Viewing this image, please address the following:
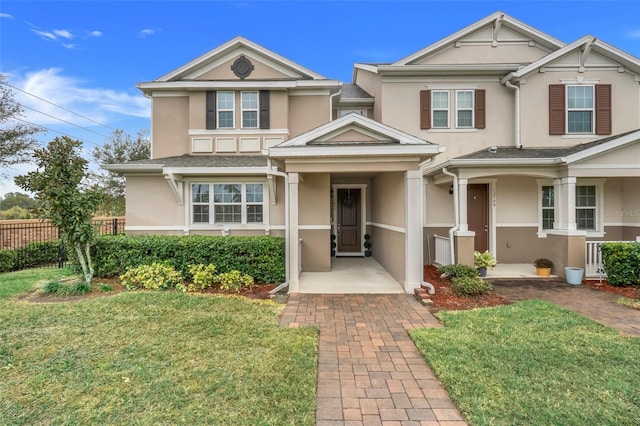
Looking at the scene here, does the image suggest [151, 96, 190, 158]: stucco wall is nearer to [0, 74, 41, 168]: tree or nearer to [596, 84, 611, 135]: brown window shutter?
[0, 74, 41, 168]: tree

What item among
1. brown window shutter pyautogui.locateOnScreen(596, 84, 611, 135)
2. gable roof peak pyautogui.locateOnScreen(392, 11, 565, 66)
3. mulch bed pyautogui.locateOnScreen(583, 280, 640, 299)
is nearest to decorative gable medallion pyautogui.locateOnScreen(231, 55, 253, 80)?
gable roof peak pyautogui.locateOnScreen(392, 11, 565, 66)

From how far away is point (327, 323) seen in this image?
17.1 ft

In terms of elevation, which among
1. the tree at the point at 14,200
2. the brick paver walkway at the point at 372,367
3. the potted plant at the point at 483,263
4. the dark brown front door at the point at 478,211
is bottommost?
the brick paver walkway at the point at 372,367

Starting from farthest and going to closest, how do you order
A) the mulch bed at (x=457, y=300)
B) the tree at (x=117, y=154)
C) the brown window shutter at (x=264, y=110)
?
the tree at (x=117, y=154)
the brown window shutter at (x=264, y=110)
the mulch bed at (x=457, y=300)

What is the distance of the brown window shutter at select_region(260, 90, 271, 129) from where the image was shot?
10.3 m

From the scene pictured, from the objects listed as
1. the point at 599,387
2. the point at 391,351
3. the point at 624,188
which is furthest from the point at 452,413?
the point at 624,188

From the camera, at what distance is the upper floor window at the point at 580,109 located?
9664mm

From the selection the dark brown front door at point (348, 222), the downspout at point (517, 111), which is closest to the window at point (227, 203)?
the dark brown front door at point (348, 222)

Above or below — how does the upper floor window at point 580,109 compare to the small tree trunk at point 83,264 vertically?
above

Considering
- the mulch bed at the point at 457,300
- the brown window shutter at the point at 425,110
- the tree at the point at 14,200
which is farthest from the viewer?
the tree at the point at 14,200

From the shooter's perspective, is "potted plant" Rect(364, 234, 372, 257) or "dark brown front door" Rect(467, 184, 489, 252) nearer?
"dark brown front door" Rect(467, 184, 489, 252)

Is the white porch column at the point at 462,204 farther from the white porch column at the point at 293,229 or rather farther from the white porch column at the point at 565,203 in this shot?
the white porch column at the point at 293,229

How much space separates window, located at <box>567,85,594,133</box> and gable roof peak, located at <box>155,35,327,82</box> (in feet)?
26.7

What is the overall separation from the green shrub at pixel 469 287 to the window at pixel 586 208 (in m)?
5.69
